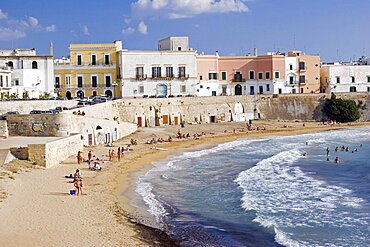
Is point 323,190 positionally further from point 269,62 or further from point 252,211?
point 269,62

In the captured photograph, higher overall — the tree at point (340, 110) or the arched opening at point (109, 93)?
the arched opening at point (109, 93)

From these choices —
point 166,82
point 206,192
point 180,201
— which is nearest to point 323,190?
point 206,192

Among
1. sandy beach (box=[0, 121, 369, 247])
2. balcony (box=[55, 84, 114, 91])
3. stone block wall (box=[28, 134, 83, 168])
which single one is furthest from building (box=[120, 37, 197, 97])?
stone block wall (box=[28, 134, 83, 168])

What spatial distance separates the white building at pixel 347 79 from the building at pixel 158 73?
603 inches

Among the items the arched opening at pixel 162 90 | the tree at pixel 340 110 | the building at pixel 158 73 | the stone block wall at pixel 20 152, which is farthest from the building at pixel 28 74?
the tree at pixel 340 110

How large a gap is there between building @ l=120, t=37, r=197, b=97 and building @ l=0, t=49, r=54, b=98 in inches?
267

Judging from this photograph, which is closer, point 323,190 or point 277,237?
point 277,237

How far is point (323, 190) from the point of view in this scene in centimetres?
2142

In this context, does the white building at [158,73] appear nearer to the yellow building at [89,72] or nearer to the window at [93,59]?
the yellow building at [89,72]

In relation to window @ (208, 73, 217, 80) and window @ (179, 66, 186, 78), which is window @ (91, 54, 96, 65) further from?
window @ (208, 73, 217, 80)

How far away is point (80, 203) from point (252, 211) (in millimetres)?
5689

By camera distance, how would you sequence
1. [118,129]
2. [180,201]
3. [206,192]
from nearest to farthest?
[180,201]
[206,192]
[118,129]

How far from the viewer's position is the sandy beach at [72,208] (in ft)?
45.6

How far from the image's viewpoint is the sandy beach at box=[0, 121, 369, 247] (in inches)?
547
